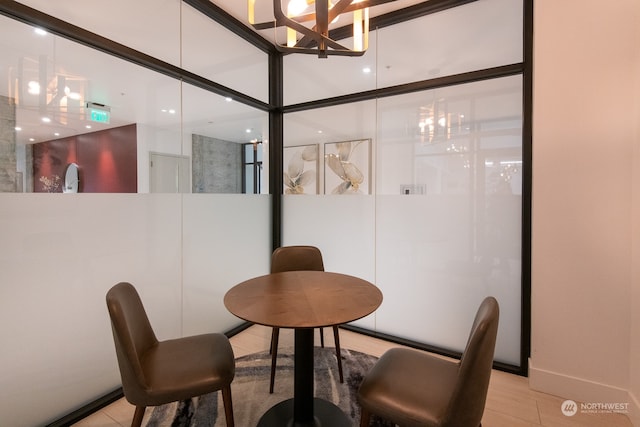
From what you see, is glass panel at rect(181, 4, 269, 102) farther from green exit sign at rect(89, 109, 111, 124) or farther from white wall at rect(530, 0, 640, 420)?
white wall at rect(530, 0, 640, 420)

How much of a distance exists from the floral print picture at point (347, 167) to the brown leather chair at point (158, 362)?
187 centimetres

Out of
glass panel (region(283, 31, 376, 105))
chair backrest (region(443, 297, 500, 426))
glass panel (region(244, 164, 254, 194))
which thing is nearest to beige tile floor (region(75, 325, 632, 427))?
chair backrest (region(443, 297, 500, 426))

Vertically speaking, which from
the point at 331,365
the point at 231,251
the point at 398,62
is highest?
the point at 398,62

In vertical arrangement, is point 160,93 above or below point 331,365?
above

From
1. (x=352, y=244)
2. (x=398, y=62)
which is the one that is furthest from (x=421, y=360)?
(x=398, y=62)

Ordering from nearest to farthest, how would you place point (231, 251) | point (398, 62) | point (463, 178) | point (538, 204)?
1. point (538, 204)
2. point (463, 178)
3. point (398, 62)
4. point (231, 251)

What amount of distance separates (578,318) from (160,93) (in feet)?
11.2

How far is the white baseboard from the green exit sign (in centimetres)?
343

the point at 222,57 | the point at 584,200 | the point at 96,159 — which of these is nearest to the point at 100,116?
the point at 96,159

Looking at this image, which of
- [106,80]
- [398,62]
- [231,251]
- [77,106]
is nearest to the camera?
[77,106]

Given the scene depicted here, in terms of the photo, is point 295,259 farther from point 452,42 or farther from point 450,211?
point 452,42

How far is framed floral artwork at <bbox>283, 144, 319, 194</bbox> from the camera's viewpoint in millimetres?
3309

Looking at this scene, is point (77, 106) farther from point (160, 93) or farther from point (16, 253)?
point (16, 253)

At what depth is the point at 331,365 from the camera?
245 centimetres
